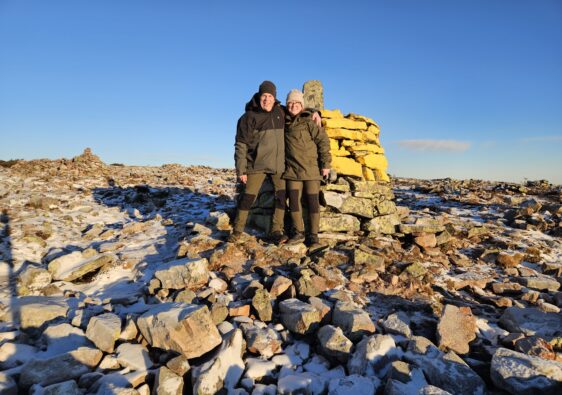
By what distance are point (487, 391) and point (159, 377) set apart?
2.91 meters

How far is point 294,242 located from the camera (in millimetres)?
6465

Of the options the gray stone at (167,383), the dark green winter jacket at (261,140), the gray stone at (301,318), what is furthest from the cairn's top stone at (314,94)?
the gray stone at (167,383)

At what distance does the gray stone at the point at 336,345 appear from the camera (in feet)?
11.0

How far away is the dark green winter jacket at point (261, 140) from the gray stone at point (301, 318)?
3385 mm

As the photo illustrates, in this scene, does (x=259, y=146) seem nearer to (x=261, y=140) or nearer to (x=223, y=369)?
(x=261, y=140)

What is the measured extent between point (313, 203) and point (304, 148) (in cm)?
115

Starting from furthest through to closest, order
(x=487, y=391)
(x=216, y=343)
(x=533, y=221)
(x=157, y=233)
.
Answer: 1. (x=533, y=221)
2. (x=157, y=233)
3. (x=216, y=343)
4. (x=487, y=391)

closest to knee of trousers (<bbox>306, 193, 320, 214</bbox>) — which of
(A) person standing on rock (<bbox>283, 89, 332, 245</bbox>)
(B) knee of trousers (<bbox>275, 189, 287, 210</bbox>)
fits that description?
(A) person standing on rock (<bbox>283, 89, 332, 245</bbox>)

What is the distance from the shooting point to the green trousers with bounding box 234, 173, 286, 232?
22.5ft

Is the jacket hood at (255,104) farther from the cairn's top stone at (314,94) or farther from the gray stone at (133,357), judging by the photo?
the gray stone at (133,357)

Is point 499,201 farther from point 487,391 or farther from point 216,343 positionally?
point 216,343

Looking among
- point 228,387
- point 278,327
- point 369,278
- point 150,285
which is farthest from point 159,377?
point 369,278

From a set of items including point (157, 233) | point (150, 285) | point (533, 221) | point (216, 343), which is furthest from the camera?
point (533, 221)

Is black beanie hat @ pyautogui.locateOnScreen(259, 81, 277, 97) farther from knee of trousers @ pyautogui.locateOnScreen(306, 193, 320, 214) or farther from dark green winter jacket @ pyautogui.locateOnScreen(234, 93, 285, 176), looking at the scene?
knee of trousers @ pyautogui.locateOnScreen(306, 193, 320, 214)
